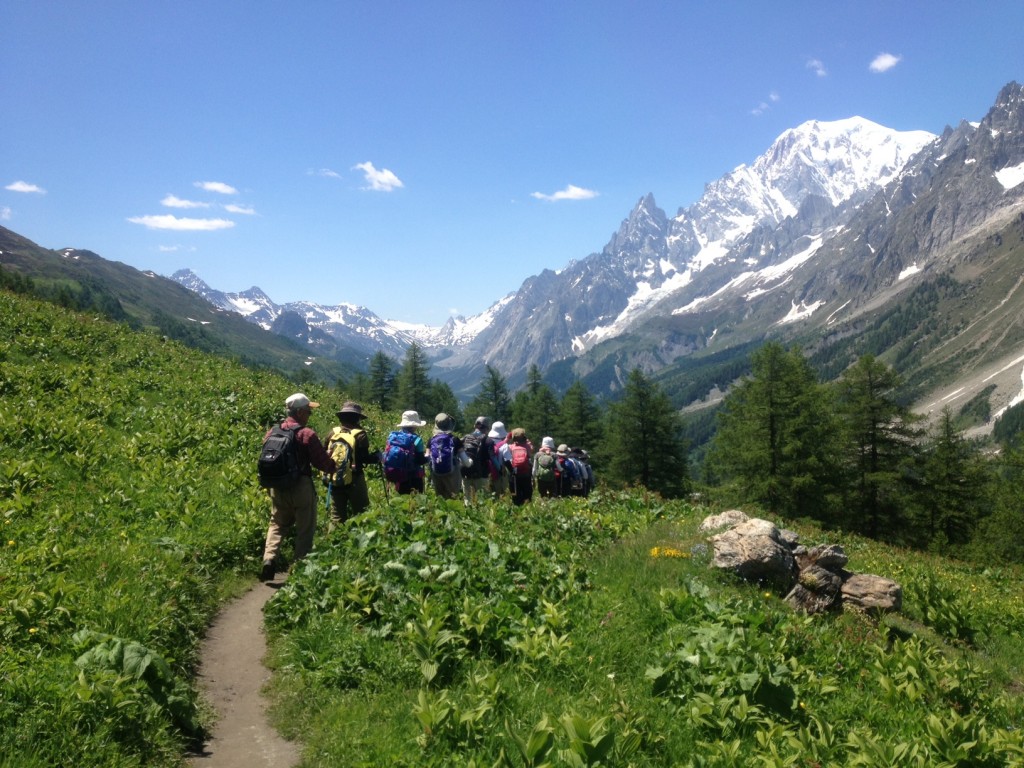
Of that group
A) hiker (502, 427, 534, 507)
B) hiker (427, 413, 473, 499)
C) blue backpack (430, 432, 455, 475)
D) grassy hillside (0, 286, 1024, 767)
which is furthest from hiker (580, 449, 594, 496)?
blue backpack (430, 432, 455, 475)

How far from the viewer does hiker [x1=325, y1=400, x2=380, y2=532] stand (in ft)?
35.9

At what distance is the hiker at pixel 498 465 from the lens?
14688 mm

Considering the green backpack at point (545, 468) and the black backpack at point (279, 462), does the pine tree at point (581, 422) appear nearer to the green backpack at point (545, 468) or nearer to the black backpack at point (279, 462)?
the green backpack at point (545, 468)

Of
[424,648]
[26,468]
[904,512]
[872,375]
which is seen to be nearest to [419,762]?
[424,648]

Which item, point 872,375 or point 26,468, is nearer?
point 26,468

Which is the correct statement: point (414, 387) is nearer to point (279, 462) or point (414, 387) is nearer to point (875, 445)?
point (875, 445)

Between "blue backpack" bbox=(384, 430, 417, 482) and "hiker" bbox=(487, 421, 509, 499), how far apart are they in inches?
108

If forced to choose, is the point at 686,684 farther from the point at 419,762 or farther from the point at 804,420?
the point at 804,420

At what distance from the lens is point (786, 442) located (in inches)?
1415

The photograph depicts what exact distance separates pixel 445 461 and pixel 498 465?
2.01 meters

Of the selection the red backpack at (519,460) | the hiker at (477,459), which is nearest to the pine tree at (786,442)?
the red backpack at (519,460)

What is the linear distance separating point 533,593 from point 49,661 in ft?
16.0

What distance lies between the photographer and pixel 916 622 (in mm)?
9844

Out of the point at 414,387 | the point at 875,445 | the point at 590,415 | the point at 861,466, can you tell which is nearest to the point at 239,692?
the point at 861,466
